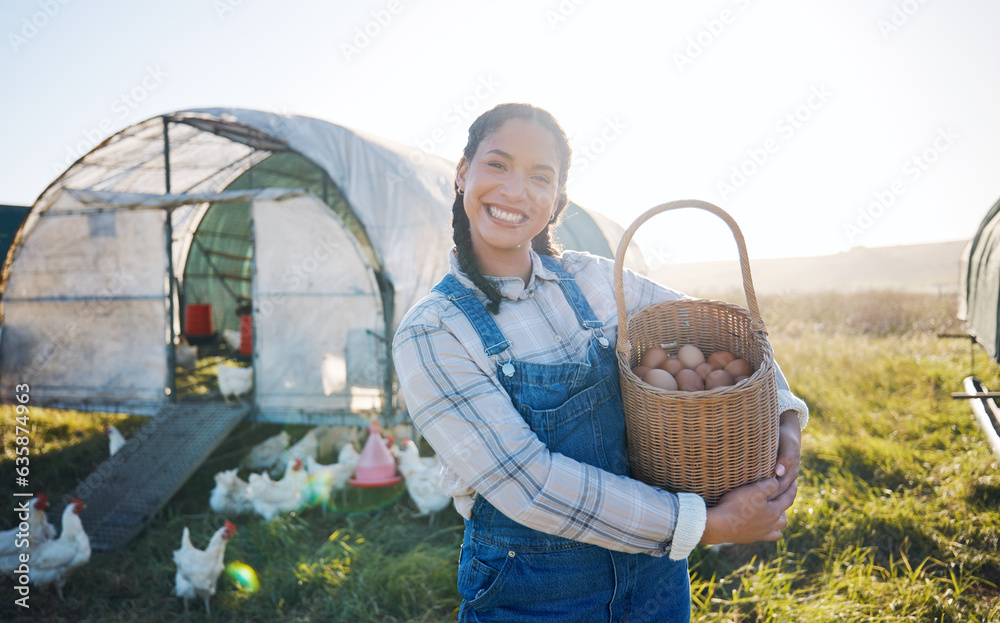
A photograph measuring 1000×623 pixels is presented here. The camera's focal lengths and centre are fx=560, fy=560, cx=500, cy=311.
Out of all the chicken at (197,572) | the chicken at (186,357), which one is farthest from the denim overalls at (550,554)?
the chicken at (186,357)

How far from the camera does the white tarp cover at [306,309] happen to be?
6035mm

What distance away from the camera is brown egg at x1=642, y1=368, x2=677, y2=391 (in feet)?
5.32

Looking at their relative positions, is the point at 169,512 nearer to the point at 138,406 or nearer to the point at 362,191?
the point at 138,406

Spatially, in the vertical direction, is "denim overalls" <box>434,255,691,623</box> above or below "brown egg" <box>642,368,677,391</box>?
below

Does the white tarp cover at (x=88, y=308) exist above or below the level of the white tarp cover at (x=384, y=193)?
below

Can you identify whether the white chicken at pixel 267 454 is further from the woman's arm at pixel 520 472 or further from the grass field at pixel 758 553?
the woman's arm at pixel 520 472

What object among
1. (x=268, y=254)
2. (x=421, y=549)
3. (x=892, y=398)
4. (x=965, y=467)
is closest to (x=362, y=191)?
(x=268, y=254)

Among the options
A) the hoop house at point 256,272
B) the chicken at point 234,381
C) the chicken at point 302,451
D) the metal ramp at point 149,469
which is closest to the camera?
the metal ramp at point 149,469

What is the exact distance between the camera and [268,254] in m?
6.18

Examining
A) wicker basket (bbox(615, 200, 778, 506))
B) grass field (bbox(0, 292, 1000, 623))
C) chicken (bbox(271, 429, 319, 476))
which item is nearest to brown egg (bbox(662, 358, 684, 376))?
wicker basket (bbox(615, 200, 778, 506))

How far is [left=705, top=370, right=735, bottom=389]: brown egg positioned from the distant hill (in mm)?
40700

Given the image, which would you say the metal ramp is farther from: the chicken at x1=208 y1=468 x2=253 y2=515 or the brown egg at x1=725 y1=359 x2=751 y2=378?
the brown egg at x1=725 y1=359 x2=751 y2=378

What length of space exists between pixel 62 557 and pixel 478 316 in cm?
419

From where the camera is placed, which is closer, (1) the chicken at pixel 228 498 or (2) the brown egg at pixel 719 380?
(2) the brown egg at pixel 719 380
